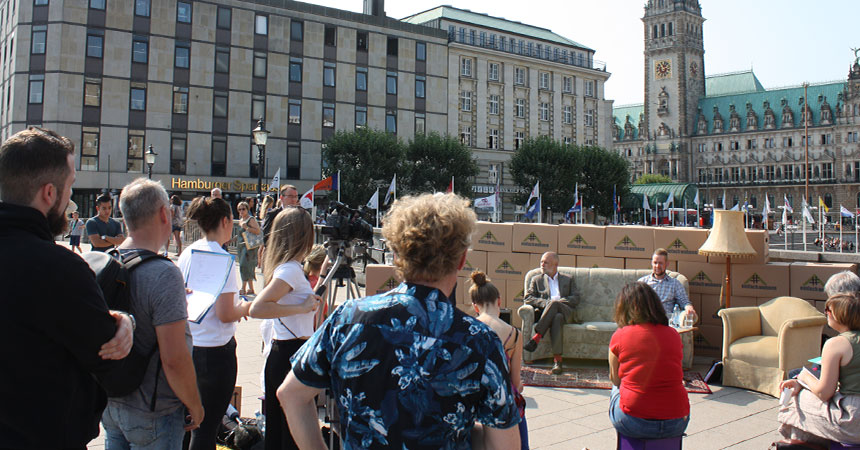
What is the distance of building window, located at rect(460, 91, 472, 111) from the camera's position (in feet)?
181

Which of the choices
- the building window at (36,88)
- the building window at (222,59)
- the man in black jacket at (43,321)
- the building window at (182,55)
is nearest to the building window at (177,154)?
the building window at (182,55)

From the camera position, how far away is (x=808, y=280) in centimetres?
873

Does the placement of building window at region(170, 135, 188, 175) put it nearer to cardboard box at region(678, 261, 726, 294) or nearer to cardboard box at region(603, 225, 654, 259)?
cardboard box at region(603, 225, 654, 259)

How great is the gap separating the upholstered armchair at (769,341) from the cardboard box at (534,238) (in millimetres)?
2991

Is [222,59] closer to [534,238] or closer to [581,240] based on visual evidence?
[534,238]

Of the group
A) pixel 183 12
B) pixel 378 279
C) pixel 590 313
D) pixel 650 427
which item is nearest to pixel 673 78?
pixel 183 12

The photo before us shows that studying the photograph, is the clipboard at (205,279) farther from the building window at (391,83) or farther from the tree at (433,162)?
the building window at (391,83)

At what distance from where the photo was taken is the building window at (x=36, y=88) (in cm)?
3734

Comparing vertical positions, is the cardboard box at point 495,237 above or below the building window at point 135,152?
below

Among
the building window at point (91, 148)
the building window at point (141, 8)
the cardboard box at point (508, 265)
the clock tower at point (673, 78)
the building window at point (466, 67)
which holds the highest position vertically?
the clock tower at point (673, 78)

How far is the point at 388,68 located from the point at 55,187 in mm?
48425

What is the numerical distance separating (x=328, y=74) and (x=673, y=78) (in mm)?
94354

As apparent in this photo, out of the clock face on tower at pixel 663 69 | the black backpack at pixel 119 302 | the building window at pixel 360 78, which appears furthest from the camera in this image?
the clock face on tower at pixel 663 69

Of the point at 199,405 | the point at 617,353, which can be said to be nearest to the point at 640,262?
→ the point at 617,353
